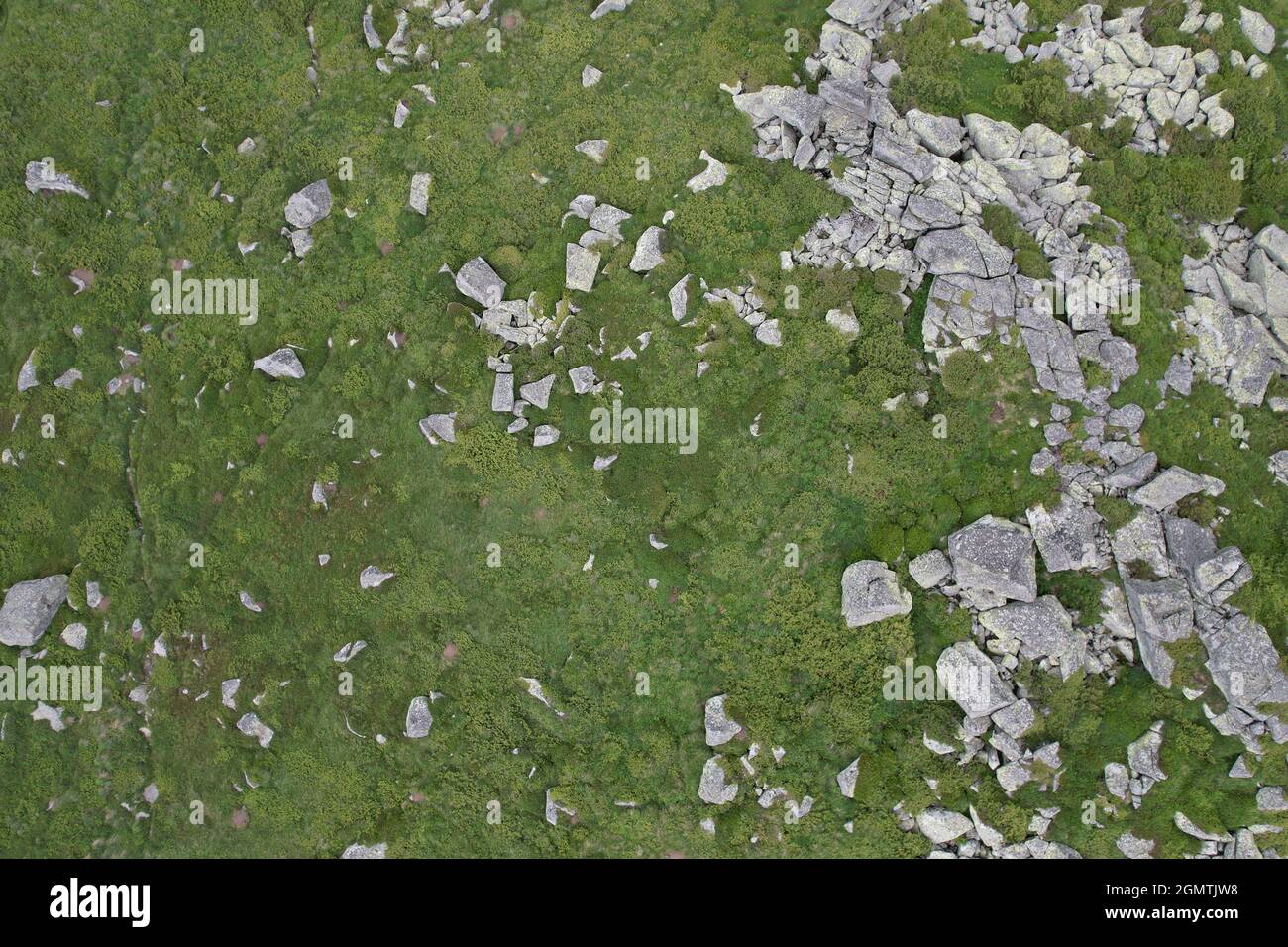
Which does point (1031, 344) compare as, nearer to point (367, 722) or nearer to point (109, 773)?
point (367, 722)

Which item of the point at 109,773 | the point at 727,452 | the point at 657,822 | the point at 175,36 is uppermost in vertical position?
the point at 175,36

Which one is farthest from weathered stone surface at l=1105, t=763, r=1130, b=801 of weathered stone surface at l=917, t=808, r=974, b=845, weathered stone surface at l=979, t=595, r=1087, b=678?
weathered stone surface at l=917, t=808, r=974, b=845

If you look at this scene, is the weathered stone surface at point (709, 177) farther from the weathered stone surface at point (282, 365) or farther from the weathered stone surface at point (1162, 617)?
the weathered stone surface at point (1162, 617)

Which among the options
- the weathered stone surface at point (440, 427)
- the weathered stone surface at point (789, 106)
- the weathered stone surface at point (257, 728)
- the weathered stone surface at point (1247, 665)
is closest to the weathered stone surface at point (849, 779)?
the weathered stone surface at point (1247, 665)

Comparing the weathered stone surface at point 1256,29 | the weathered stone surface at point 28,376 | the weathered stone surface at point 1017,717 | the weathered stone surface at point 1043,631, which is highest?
the weathered stone surface at point 1256,29

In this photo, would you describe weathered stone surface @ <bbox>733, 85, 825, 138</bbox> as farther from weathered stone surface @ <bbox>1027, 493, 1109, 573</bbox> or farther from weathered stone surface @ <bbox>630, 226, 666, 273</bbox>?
weathered stone surface @ <bbox>1027, 493, 1109, 573</bbox>

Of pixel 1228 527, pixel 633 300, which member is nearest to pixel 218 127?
pixel 633 300
